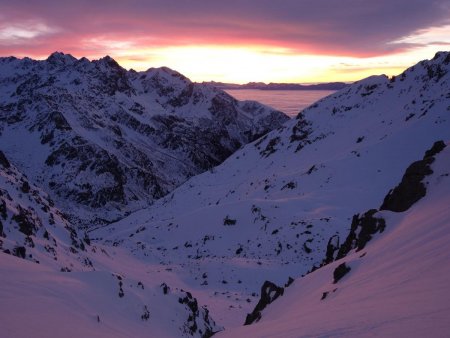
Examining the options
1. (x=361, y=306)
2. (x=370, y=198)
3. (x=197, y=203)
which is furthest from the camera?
(x=197, y=203)

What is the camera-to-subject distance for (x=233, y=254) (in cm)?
3412

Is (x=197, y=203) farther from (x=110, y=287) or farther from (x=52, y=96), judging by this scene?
(x=52, y=96)

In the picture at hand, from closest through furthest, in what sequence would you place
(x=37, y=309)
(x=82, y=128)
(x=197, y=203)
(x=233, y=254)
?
(x=37, y=309), (x=233, y=254), (x=197, y=203), (x=82, y=128)

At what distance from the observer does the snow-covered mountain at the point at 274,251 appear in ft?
29.1

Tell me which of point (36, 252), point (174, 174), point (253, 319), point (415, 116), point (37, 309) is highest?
point (415, 116)

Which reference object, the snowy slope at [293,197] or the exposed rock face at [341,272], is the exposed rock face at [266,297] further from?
the snowy slope at [293,197]

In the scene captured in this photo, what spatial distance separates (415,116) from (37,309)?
57273 mm

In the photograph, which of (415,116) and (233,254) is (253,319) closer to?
(233,254)

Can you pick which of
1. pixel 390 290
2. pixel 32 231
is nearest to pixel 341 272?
pixel 390 290

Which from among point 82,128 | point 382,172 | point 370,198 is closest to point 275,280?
point 370,198

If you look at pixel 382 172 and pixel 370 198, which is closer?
pixel 370 198

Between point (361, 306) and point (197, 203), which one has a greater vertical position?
point (361, 306)

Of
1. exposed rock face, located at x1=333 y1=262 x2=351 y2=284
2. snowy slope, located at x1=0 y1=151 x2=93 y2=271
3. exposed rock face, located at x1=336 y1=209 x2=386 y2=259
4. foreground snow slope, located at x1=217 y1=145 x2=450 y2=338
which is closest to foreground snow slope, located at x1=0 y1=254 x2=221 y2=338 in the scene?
foreground snow slope, located at x1=217 y1=145 x2=450 y2=338

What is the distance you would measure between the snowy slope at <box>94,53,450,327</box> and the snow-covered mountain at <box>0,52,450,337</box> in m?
0.17
